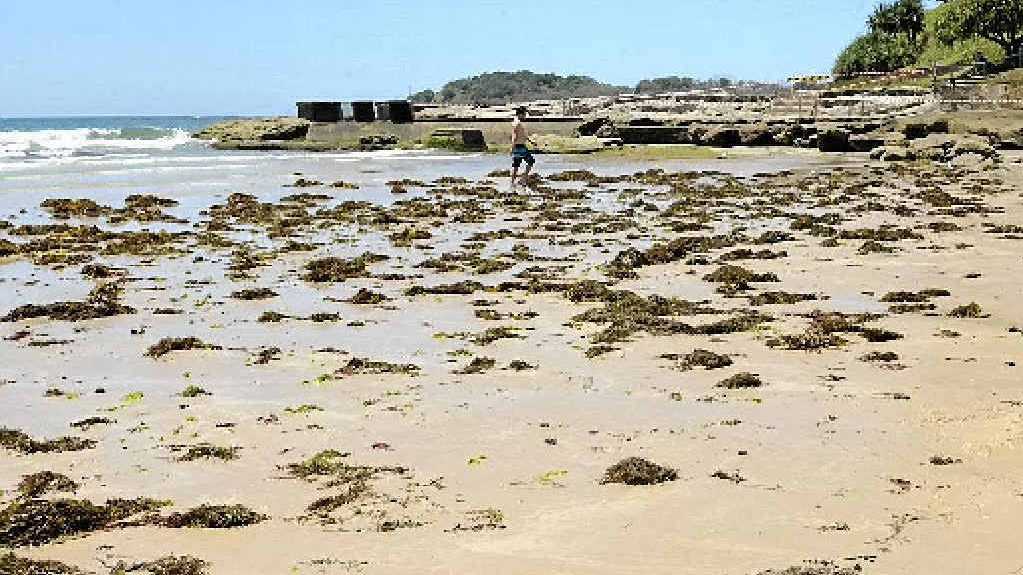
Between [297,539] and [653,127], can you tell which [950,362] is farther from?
[653,127]

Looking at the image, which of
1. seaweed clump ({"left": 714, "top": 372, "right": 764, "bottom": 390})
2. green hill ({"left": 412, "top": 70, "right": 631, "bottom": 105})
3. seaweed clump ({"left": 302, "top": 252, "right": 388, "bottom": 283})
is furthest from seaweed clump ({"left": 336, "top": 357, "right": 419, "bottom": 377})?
green hill ({"left": 412, "top": 70, "right": 631, "bottom": 105})

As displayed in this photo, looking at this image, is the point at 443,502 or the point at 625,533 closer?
the point at 625,533

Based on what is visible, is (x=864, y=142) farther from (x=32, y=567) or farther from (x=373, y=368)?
(x=32, y=567)

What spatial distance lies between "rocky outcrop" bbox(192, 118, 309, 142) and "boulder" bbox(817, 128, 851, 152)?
25.5 metres

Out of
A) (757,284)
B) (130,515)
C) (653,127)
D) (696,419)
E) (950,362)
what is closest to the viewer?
(130,515)

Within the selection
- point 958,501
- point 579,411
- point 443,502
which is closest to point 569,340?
point 579,411

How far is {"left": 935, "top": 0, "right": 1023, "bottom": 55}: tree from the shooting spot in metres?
62.3

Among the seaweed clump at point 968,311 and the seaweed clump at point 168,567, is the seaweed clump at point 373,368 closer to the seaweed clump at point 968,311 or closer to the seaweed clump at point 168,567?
the seaweed clump at point 168,567

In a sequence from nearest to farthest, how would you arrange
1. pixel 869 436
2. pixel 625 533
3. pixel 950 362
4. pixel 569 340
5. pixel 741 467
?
pixel 625 533 → pixel 741 467 → pixel 869 436 → pixel 950 362 → pixel 569 340

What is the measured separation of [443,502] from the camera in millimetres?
4988

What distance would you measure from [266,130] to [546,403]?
152 feet

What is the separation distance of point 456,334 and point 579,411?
8.50 feet

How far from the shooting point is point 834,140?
36.1 meters

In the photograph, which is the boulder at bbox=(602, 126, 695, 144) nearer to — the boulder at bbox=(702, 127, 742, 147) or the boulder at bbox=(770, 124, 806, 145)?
the boulder at bbox=(702, 127, 742, 147)
